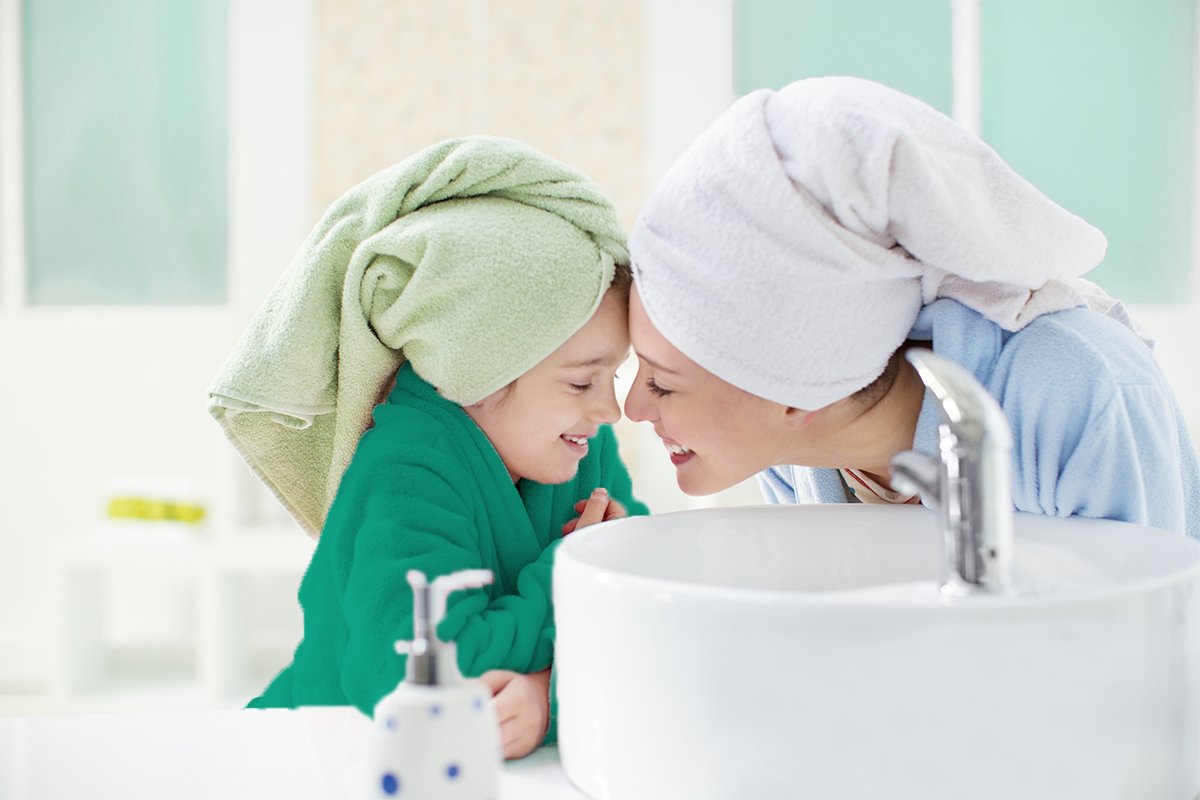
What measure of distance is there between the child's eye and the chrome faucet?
0.40 meters

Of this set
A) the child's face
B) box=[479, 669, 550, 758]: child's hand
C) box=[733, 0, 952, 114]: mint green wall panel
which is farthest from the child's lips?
box=[733, 0, 952, 114]: mint green wall panel

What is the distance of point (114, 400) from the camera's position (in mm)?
3350

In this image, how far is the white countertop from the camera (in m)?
0.73

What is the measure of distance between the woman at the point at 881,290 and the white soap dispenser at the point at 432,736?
40 centimetres

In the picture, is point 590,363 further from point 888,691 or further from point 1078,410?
point 888,691

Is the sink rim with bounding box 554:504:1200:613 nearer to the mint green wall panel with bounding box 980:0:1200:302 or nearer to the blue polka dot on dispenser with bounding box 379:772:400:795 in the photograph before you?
the blue polka dot on dispenser with bounding box 379:772:400:795

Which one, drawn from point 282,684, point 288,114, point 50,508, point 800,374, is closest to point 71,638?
point 50,508

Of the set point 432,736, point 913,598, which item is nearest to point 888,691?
point 913,598

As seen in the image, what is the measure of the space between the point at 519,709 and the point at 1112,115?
2.69m

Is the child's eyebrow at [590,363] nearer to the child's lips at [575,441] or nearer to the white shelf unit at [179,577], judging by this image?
the child's lips at [575,441]

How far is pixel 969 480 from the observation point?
618 millimetres

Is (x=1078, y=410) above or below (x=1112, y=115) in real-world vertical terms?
below

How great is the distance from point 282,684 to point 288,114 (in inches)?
92.0

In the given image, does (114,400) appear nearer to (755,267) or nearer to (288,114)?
(288,114)
